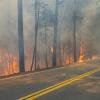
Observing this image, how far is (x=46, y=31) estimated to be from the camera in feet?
118

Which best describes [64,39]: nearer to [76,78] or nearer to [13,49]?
[13,49]

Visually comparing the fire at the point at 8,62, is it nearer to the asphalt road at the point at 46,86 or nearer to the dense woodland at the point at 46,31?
the dense woodland at the point at 46,31

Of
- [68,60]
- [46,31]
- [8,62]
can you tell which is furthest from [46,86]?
[68,60]

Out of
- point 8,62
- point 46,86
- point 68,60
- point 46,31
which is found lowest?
point 68,60

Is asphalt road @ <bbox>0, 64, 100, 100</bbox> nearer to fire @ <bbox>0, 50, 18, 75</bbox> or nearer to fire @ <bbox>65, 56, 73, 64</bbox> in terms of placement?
fire @ <bbox>0, 50, 18, 75</bbox>

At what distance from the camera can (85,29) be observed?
40.9 m

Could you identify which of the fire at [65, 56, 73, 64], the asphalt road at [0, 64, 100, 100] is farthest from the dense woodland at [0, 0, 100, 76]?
the asphalt road at [0, 64, 100, 100]

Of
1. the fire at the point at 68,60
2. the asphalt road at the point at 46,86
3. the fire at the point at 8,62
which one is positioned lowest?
the fire at the point at 68,60

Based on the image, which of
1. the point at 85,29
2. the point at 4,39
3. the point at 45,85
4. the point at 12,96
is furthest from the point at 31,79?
the point at 85,29

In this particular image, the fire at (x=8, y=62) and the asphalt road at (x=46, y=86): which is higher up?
the asphalt road at (x=46, y=86)

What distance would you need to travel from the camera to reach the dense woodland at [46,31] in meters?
28.8

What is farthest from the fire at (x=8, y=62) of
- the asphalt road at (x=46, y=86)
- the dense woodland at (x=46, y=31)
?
the asphalt road at (x=46, y=86)

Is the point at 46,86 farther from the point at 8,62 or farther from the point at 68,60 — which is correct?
Answer: the point at 68,60

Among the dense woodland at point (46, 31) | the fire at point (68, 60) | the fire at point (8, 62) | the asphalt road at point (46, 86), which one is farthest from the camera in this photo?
the fire at point (68, 60)
